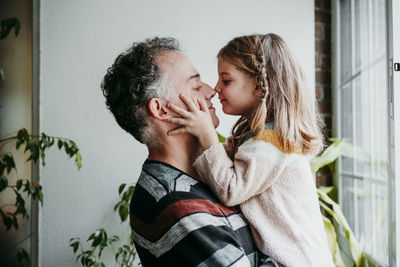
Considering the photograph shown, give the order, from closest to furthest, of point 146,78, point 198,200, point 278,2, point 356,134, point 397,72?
1. point 198,200
2. point 146,78
3. point 397,72
4. point 356,134
5. point 278,2

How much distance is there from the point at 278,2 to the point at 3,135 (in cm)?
197

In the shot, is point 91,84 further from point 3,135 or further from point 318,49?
point 318,49

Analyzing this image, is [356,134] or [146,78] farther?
[356,134]

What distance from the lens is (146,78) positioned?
103 centimetres

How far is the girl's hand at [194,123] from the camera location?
3.40ft

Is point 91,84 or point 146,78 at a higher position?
point 91,84

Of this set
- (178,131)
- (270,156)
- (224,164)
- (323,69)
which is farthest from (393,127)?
(323,69)

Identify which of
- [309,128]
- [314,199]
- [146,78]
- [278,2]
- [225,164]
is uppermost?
[278,2]

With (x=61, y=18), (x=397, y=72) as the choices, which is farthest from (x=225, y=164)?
(x=61, y=18)

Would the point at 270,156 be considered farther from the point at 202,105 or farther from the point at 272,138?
the point at 202,105

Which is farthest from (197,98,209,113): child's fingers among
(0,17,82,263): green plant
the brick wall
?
the brick wall

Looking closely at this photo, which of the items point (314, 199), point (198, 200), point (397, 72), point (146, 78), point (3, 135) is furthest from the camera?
point (3, 135)

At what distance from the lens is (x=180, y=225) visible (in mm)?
843

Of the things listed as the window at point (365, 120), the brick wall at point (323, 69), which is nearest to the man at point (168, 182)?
the window at point (365, 120)
